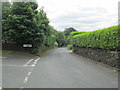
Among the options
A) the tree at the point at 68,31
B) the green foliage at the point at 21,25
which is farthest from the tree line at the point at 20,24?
the tree at the point at 68,31

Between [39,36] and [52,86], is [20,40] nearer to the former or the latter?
[39,36]

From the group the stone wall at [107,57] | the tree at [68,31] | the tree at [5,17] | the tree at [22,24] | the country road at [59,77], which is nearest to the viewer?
the country road at [59,77]

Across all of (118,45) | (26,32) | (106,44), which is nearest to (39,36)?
(26,32)

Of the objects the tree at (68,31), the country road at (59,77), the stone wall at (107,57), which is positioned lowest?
the country road at (59,77)

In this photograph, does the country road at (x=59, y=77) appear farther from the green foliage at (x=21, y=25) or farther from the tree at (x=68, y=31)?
the tree at (x=68, y=31)

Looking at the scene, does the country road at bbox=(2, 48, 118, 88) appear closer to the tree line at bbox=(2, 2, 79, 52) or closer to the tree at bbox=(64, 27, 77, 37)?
the tree line at bbox=(2, 2, 79, 52)

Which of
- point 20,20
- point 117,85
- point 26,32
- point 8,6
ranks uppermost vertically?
point 8,6

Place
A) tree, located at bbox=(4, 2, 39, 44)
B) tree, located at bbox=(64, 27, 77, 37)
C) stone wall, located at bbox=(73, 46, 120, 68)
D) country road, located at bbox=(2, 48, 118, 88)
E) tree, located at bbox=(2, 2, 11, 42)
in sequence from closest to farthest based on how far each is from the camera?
country road, located at bbox=(2, 48, 118, 88) → stone wall, located at bbox=(73, 46, 120, 68) → tree, located at bbox=(4, 2, 39, 44) → tree, located at bbox=(2, 2, 11, 42) → tree, located at bbox=(64, 27, 77, 37)

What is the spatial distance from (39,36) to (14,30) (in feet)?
10.00

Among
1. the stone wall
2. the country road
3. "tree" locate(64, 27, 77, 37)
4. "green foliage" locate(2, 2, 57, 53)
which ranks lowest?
the country road

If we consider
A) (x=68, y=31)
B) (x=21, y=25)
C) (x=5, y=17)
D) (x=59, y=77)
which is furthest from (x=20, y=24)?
(x=68, y=31)

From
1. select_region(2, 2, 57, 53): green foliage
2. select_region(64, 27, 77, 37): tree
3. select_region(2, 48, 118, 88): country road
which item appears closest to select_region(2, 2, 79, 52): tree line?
select_region(2, 2, 57, 53): green foliage

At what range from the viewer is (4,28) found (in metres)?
15.4

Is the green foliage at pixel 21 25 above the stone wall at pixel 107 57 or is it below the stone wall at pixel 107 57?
above
